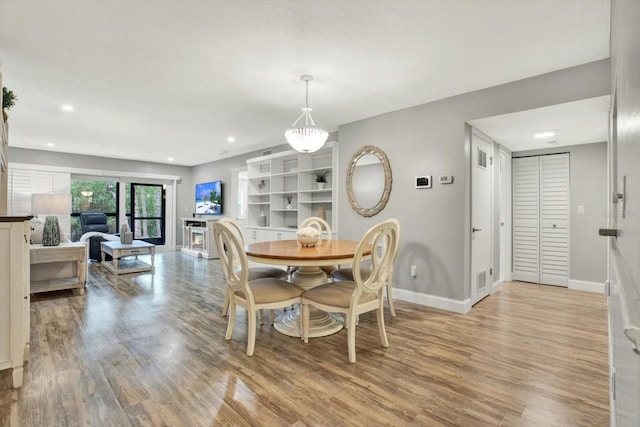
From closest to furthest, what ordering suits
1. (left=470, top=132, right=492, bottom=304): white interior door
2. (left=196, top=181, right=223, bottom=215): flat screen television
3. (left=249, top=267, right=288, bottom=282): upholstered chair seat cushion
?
(left=249, top=267, right=288, bottom=282): upholstered chair seat cushion → (left=470, top=132, right=492, bottom=304): white interior door → (left=196, top=181, right=223, bottom=215): flat screen television

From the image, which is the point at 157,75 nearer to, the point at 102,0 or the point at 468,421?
the point at 102,0

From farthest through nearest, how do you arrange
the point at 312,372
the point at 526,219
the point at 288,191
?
the point at 288,191
the point at 526,219
the point at 312,372

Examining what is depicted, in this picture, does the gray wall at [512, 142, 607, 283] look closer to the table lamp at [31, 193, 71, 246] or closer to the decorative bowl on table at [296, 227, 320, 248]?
the decorative bowl on table at [296, 227, 320, 248]

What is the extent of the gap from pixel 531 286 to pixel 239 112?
15.7ft

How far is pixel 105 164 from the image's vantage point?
7418 mm

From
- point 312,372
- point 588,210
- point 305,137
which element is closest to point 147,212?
point 305,137

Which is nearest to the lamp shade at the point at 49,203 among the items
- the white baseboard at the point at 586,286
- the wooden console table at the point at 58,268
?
the wooden console table at the point at 58,268

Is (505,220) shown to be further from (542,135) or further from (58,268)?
(58,268)

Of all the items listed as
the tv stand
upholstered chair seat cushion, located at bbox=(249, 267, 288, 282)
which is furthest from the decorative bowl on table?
the tv stand

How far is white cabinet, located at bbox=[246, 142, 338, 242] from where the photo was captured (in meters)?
5.07

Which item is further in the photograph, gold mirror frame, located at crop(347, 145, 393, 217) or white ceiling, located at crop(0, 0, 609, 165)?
gold mirror frame, located at crop(347, 145, 393, 217)

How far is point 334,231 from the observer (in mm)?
4637

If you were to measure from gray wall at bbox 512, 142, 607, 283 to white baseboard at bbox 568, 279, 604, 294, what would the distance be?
4 centimetres

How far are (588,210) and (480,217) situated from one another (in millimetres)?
1777
